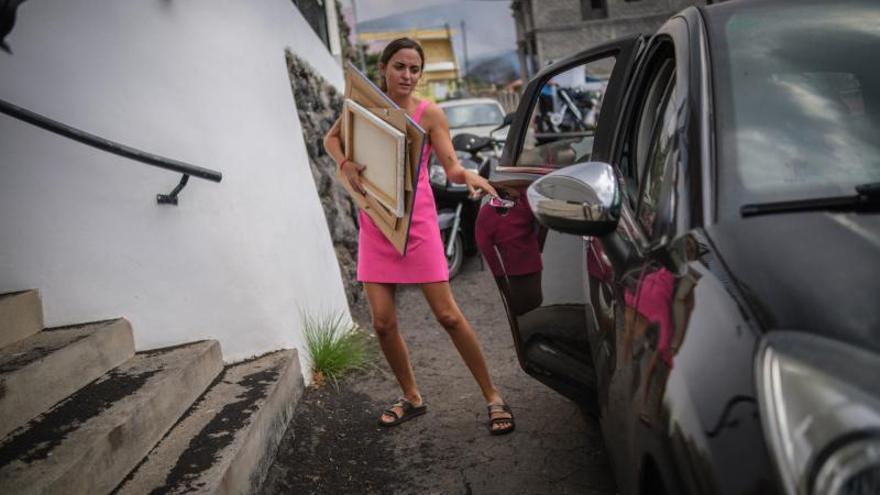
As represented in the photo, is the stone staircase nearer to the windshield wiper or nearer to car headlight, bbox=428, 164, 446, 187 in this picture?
the windshield wiper

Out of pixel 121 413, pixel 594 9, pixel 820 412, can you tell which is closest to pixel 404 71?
pixel 121 413

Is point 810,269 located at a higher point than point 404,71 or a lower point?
lower

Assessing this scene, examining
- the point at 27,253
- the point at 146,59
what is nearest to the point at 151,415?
the point at 27,253

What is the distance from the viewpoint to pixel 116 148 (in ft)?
10.4

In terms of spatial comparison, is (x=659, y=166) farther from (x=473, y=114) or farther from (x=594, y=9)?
(x=594, y=9)

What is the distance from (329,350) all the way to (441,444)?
3.96ft

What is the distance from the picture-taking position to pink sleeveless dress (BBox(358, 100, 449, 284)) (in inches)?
136

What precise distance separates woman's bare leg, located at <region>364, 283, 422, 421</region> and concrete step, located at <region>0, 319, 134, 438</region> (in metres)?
1.12

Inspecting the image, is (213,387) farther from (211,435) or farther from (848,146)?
(848,146)

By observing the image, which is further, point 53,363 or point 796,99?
point 53,363

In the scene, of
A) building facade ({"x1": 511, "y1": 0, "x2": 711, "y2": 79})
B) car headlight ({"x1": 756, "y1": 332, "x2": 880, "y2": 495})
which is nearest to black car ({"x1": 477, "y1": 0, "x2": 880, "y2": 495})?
car headlight ({"x1": 756, "y1": 332, "x2": 880, "y2": 495})

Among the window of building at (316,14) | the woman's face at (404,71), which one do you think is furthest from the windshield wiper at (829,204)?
the window of building at (316,14)

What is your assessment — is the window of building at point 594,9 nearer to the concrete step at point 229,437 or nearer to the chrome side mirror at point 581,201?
the concrete step at point 229,437

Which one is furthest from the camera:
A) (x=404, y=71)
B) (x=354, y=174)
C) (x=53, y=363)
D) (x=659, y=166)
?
(x=354, y=174)
